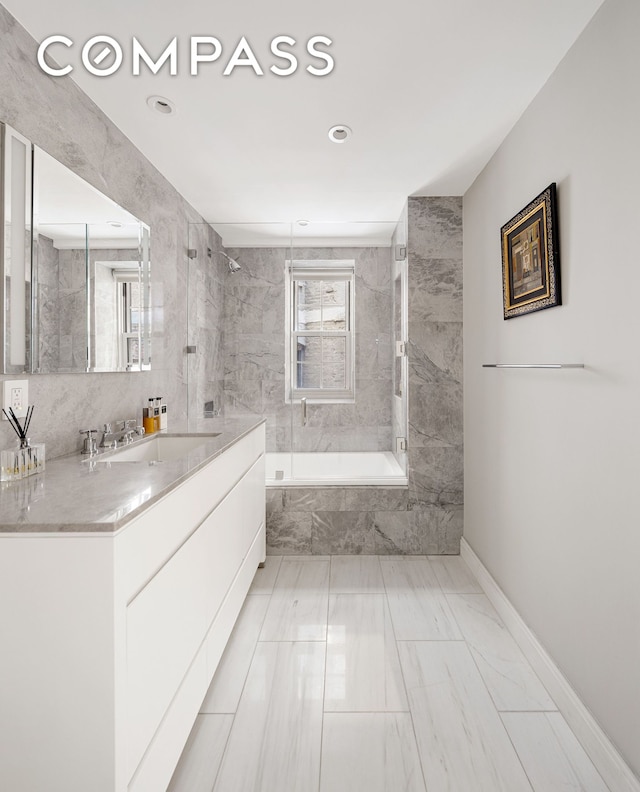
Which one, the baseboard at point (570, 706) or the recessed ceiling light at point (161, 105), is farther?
the recessed ceiling light at point (161, 105)

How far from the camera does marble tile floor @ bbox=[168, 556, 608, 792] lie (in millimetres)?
1506

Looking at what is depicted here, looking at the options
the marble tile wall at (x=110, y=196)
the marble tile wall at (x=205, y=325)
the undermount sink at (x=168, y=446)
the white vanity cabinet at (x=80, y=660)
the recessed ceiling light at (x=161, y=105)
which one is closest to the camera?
the white vanity cabinet at (x=80, y=660)

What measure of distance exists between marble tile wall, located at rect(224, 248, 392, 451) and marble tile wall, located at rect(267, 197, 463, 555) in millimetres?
223

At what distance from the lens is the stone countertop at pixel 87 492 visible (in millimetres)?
1008

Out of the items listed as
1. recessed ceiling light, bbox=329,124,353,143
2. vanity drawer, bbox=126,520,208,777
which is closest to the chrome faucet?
vanity drawer, bbox=126,520,208,777

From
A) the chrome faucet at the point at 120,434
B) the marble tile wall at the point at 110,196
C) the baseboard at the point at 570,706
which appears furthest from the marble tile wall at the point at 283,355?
the baseboard at the point at 570,706

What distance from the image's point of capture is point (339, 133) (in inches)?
93.1

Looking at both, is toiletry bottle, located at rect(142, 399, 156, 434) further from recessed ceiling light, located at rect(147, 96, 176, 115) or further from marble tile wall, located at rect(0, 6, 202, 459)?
recessed ceiling light, located at rect(147, 96, 176, 115)

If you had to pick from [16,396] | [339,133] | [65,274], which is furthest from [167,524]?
[339,133]

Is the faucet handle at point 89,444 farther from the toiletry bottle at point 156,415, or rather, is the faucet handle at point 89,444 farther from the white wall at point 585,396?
the white wall at point 585,396

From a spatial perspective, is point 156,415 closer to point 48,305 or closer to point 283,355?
point 48,305

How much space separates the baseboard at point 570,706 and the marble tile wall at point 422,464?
77 cm

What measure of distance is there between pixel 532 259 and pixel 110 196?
1.85 m

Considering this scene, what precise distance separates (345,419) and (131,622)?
2.40 metres
